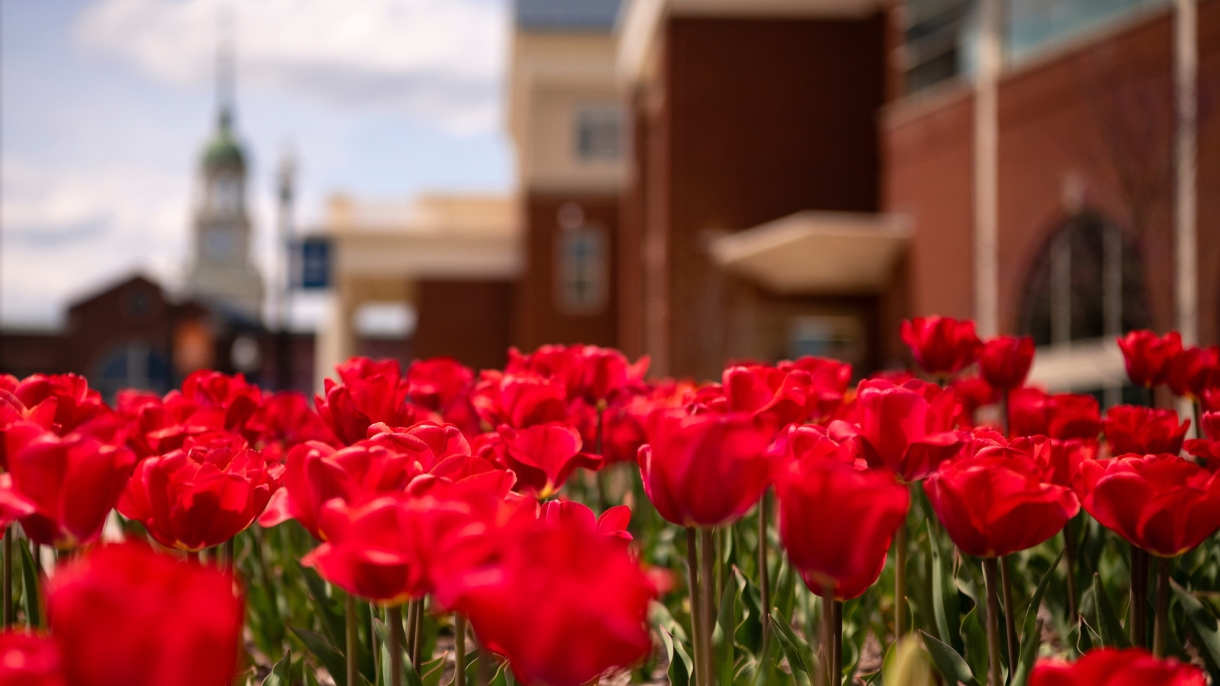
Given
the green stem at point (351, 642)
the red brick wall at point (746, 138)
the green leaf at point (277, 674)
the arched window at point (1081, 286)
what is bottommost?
the green leaf at point (277, 674)

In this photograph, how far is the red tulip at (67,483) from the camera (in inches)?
48.3

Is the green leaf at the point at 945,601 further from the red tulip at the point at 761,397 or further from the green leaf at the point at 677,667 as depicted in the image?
the green leaf at the point at 677,667

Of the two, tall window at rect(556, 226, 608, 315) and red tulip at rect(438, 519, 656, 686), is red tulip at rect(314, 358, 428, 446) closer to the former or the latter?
red tulip at rect(438, 519, 656, 686)

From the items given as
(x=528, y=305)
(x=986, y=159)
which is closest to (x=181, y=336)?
(x=528, y=305)

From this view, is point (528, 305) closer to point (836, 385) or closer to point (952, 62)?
point (952, 62)

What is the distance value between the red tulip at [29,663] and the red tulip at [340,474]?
0.40m

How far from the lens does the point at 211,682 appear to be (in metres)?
0.75

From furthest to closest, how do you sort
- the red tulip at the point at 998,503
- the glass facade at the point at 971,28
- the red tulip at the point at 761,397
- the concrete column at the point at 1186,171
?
the glass facade at the point at 971,28 < the concrete column at the point at 1186,171 < the red tulip at the point at 761,397 < the red tulip at the point at 998,503

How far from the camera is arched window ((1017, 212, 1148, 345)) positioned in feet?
47.5

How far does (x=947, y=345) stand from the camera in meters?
2.56

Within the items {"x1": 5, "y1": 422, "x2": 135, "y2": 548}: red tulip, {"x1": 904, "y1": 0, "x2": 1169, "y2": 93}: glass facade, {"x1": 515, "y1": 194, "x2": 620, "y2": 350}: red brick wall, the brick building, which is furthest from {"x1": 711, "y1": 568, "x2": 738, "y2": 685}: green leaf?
{"x1": 515, "y1": 194, "x2": 620, "y2": 350}: red brick wall

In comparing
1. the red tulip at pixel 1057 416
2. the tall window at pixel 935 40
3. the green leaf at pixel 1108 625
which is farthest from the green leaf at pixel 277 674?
the tall window at pixel 935 40

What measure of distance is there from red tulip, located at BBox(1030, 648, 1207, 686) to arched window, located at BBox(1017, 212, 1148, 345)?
1352cm

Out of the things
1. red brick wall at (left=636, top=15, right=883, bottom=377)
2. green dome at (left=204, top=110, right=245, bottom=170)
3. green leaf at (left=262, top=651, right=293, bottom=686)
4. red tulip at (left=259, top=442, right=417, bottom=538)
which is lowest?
green leaf at (left=262, top=651, right=293, bottom=686)
